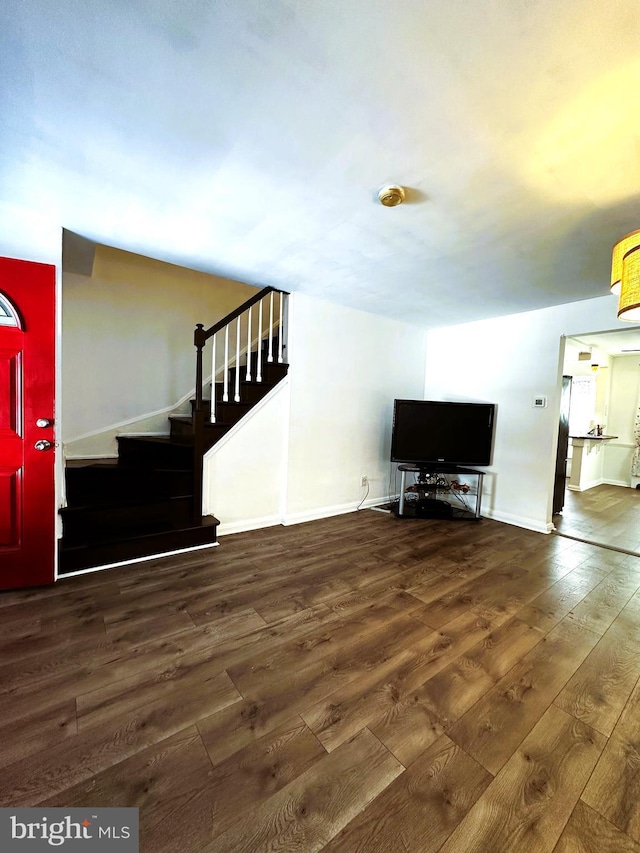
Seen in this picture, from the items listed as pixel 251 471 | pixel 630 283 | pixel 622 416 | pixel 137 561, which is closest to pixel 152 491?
pixel 137 561

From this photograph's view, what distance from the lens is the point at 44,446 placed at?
2.06 meters

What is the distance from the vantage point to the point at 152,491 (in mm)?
2801

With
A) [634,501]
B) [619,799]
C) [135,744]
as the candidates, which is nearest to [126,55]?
[135,744]

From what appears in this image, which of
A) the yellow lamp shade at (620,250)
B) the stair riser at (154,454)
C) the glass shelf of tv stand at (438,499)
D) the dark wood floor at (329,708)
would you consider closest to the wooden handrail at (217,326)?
the stair riser at (154,454)

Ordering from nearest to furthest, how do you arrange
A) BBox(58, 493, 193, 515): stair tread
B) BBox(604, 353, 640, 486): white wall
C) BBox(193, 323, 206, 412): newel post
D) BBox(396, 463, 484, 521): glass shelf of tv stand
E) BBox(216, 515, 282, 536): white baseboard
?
BBox(58, 493, 193, 515): stair tread < BBox(193, 323, 206, 412): newel post < BBox(216, 515, 282, 536): white baseboard < BBox(396, 463, 484, 521): glass shelf of tv stand < BBox(604, 353, 640, 486): white wall

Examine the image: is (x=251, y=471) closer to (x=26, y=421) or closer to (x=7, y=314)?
(x=26, y=421)

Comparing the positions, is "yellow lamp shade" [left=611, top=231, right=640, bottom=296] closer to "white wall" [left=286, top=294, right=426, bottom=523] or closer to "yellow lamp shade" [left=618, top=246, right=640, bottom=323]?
"yellow lamp shade" [left=618, top=246, right=640, bottom=323]

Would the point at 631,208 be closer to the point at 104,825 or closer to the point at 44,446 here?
the point at 104,825

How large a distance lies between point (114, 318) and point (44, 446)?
1.89 meters

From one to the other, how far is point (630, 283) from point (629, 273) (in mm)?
45

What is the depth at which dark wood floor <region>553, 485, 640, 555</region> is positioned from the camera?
3.44m

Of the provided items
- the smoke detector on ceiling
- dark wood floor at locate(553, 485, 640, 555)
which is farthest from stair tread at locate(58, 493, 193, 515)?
dark wood floor at locate(553, 485, 640, 555)

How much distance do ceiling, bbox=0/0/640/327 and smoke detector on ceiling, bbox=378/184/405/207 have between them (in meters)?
0.05

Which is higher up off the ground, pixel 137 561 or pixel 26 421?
pixel 26 421
